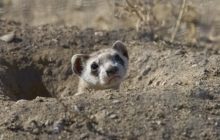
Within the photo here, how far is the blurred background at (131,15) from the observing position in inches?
339

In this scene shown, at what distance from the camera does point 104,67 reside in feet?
21.5

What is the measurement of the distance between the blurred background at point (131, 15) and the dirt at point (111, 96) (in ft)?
2.79

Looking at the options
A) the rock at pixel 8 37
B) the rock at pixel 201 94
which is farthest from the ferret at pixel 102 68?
the rock at pixel 201 94

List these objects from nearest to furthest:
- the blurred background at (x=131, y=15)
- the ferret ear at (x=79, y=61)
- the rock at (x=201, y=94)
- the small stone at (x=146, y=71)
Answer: the rock at (x=201, y=94)
the ferret ear at (x=79, y=61)
the small stone at (x=146, y=71)
the blurred background at (x=131, y=15)

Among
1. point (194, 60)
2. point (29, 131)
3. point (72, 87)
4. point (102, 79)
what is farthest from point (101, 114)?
point (72, 87)

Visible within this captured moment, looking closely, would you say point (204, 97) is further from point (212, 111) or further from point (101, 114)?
point (101, 114)

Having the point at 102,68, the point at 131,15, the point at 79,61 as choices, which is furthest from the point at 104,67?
the point at 131,15

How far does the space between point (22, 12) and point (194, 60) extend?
401cm

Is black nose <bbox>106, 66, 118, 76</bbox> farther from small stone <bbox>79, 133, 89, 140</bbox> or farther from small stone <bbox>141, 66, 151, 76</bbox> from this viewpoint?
small stone <bbox>79, 133, 89, 140</bbox>

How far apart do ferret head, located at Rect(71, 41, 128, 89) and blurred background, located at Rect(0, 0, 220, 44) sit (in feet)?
4.56

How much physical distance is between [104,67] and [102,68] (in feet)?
0.16

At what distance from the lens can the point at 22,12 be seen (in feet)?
33.7

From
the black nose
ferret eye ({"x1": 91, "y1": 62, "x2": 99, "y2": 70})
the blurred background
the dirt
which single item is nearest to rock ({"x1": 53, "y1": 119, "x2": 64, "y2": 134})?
the dirt

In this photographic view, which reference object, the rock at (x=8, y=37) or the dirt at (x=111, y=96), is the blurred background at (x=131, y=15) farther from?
the rock at (x=8, y=37)
